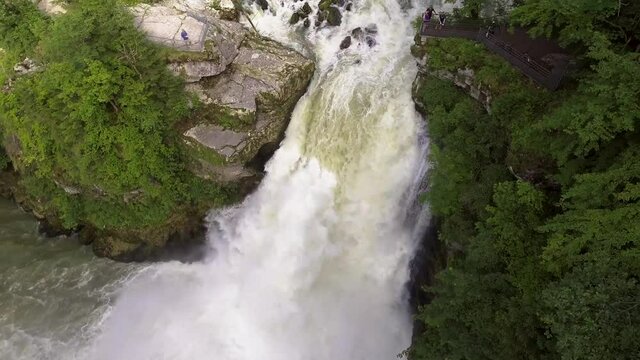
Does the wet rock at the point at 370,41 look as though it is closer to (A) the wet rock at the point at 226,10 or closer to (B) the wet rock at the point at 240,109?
(B) the wet rock at the point at 240,109

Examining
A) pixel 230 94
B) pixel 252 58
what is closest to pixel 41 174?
pixel 230 94

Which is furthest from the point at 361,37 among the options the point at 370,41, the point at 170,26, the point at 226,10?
the point at 170,26

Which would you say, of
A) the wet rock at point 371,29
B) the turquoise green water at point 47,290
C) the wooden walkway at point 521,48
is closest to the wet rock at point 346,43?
the wet rock at point 371,29

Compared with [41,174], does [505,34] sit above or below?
above

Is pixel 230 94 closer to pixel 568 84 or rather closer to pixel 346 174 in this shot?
pixel 346 174

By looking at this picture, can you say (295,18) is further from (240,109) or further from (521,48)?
(521,48)
